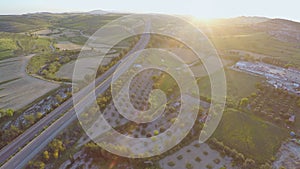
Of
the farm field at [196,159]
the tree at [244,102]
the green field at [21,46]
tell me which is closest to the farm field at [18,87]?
the green field at [21,46]

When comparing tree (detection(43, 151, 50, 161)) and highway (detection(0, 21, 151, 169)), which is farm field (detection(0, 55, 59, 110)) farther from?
tree (detection(43, 151, 50, 161))

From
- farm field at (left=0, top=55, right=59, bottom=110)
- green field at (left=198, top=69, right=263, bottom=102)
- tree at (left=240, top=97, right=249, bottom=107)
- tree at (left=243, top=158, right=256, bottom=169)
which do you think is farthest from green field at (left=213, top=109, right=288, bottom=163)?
farm field at (left=0, top=55, right=59, bottom=110)

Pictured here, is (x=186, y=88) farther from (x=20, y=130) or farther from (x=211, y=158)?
(x=20, y=130)

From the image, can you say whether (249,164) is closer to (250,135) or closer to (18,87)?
(250,135)

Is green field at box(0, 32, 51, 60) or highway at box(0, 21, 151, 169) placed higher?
green field at box(0, 32, 51, 60)

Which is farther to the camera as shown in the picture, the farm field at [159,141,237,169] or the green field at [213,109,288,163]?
the green field at [213,109,288,163]

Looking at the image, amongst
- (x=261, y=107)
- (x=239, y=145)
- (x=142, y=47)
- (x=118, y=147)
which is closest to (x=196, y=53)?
(x=142, y=47)
